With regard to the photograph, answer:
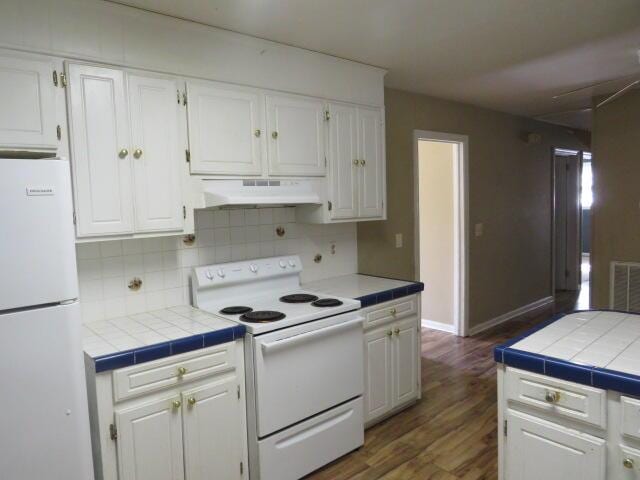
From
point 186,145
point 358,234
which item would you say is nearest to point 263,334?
point 186,145

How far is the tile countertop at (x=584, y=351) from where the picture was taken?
1497 millimetres

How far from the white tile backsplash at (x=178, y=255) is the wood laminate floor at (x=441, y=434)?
3.84ft

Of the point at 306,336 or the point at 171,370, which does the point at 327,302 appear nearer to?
the point at 306,336

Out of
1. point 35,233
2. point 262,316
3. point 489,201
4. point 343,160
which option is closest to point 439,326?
point 489,201

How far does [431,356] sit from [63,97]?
3536mm

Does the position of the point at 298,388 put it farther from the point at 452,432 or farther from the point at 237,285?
the point at 452,432

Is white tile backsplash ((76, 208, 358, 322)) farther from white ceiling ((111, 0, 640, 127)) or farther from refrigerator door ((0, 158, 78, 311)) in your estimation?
white ceiling ((111, 0, 640, 127))

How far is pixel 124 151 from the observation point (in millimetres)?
2080

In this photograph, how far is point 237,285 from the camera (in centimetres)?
270

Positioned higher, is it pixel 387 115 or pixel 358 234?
pixel 387 115

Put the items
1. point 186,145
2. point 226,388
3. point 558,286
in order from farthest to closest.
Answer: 1. point 558,286
2. point 186,145
3. point 226,388

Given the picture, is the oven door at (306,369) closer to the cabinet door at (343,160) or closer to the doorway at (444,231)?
the cabinet door at (343,160)

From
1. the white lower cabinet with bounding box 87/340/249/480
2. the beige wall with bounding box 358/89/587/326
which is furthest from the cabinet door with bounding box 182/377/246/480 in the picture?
the beige wall with bounding box 358/89/587/326

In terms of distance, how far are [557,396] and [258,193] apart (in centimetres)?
170
